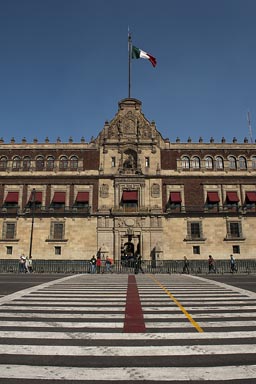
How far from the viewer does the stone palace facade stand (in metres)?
37.4

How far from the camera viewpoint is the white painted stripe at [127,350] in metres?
5.50

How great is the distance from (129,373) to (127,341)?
1.67m

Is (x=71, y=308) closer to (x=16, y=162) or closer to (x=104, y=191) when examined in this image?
(x=104, y=191)

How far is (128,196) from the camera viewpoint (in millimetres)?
38125

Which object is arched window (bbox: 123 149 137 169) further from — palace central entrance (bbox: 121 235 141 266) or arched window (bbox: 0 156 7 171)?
arched window (bbox: 0 156 7 171)

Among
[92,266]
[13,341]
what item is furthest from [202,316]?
[92,266]

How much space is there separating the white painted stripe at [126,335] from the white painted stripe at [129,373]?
5.56ft

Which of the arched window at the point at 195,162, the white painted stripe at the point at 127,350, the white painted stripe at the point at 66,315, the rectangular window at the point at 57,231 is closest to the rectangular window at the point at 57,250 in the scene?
the rectangular window at the point at 57,231

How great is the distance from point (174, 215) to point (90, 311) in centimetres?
2953

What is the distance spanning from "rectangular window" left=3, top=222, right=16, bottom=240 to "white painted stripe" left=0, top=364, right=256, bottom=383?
35485mm

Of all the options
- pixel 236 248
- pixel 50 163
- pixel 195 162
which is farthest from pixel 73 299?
pixel 195 162

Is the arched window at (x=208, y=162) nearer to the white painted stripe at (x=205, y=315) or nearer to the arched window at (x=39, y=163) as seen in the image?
the arched window at (x=39, y=163)

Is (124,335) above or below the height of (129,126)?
below

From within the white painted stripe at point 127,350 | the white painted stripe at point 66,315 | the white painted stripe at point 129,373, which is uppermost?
the white painted stripe at point 66,315
